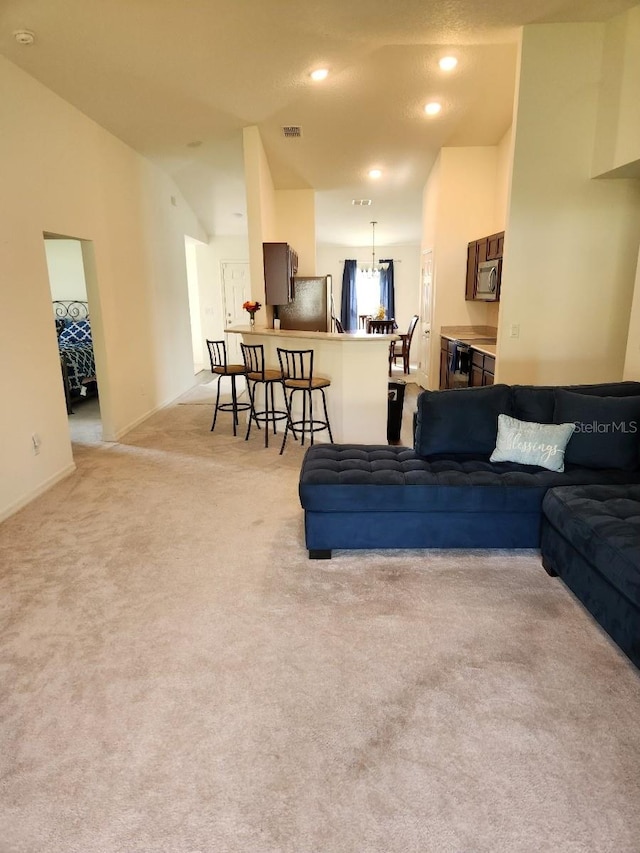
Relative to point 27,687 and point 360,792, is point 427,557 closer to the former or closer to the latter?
point 360,792

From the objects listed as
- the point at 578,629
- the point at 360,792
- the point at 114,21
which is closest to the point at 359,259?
the point at 114,21

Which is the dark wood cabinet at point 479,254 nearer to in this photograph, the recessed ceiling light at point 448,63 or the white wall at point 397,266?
the recessed ceiling light at point 448,63

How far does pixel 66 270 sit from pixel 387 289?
634 centimetres

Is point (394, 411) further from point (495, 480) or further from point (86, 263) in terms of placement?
point (86, 263)

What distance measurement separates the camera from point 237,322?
382 inches

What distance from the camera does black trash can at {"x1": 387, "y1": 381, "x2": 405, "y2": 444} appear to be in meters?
4.79

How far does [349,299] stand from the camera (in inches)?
432

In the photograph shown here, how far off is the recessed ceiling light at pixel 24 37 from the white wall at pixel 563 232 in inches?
135

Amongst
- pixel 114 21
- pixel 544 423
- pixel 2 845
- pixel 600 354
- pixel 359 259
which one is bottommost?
pixel 2 845

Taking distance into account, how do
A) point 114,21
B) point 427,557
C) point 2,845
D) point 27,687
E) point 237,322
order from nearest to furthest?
point 2,845
point 27,687
point 427,557
point 114,21
point 237,322

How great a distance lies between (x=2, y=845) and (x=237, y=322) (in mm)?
8981

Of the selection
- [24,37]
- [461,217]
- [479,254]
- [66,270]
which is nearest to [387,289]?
[461,217]

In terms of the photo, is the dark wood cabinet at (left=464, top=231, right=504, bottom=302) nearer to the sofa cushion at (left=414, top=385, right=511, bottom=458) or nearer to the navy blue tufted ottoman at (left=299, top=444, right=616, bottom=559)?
the sofa cushion at (left=414, top=385, right=511, bottom=458)

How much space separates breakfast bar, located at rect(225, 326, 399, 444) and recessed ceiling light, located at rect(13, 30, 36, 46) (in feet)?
8.97
